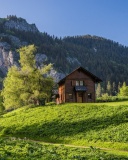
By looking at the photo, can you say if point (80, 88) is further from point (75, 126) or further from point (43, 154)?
point (43, 154)

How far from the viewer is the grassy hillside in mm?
39812

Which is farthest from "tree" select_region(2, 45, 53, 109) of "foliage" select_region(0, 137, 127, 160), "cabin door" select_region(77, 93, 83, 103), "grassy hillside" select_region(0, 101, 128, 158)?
"foliage" select_region(0, 137, 127, 160)

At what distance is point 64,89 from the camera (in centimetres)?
7869

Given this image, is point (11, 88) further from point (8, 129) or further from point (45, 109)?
point (8, 129)

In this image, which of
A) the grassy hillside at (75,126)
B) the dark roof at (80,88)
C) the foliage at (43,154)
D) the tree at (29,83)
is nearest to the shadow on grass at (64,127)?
the grassy hillside at (75,126)

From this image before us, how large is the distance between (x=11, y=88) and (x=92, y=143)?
44.7 meters

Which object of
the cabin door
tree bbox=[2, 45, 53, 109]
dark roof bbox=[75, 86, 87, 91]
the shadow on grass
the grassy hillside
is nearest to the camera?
the grassy hillside

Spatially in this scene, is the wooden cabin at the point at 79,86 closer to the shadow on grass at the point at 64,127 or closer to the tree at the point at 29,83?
the tree at the point at 29,83

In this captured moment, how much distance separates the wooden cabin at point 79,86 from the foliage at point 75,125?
53.9ft

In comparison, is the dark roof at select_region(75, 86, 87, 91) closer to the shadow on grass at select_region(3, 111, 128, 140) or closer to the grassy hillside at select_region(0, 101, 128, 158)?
the grassy hillside at select_region(0, 101, 128, 158)

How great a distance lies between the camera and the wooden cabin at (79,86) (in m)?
78.9

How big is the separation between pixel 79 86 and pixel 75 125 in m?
31.8

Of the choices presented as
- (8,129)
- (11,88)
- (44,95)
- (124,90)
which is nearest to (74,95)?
(44,95)

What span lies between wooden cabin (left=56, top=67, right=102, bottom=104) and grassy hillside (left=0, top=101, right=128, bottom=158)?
16.4 m
